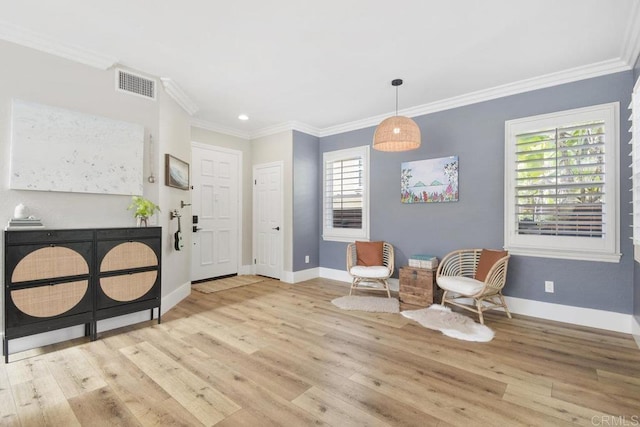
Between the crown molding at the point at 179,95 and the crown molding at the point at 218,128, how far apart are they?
0.53 m

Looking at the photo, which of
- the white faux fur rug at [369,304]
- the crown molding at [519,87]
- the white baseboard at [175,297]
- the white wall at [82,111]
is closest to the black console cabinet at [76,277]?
the white wall at [82,111]

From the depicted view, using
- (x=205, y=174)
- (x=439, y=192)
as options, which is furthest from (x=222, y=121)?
(x=439, y=192)

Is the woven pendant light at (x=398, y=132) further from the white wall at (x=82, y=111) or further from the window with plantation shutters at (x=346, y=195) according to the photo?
the white wall at (x=82, y=111)

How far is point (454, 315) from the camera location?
3.31m

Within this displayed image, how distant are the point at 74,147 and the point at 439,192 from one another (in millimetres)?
4124

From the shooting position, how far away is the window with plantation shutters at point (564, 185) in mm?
2971

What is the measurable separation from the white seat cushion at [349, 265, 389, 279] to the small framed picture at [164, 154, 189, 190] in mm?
2548

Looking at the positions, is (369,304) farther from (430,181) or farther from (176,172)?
(176,172)

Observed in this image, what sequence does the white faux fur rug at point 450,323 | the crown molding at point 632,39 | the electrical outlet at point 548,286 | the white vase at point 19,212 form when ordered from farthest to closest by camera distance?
the electrical outlet at point 548,286
the white faux fur rug at point 450,323
the white vase at point 19,212
the crown molding at point 632,39

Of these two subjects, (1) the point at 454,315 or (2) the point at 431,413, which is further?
(1) the point at 454,315

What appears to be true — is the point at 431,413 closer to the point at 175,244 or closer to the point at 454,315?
the point at 454,315

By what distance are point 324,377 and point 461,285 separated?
6.17 ft

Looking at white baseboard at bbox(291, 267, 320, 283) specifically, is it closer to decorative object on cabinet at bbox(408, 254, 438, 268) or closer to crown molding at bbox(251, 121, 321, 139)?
decorative object on cabinet at bbox(408, 254, 438, 268)

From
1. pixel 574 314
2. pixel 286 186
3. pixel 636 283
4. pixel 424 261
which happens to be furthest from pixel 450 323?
pixel 286 186
